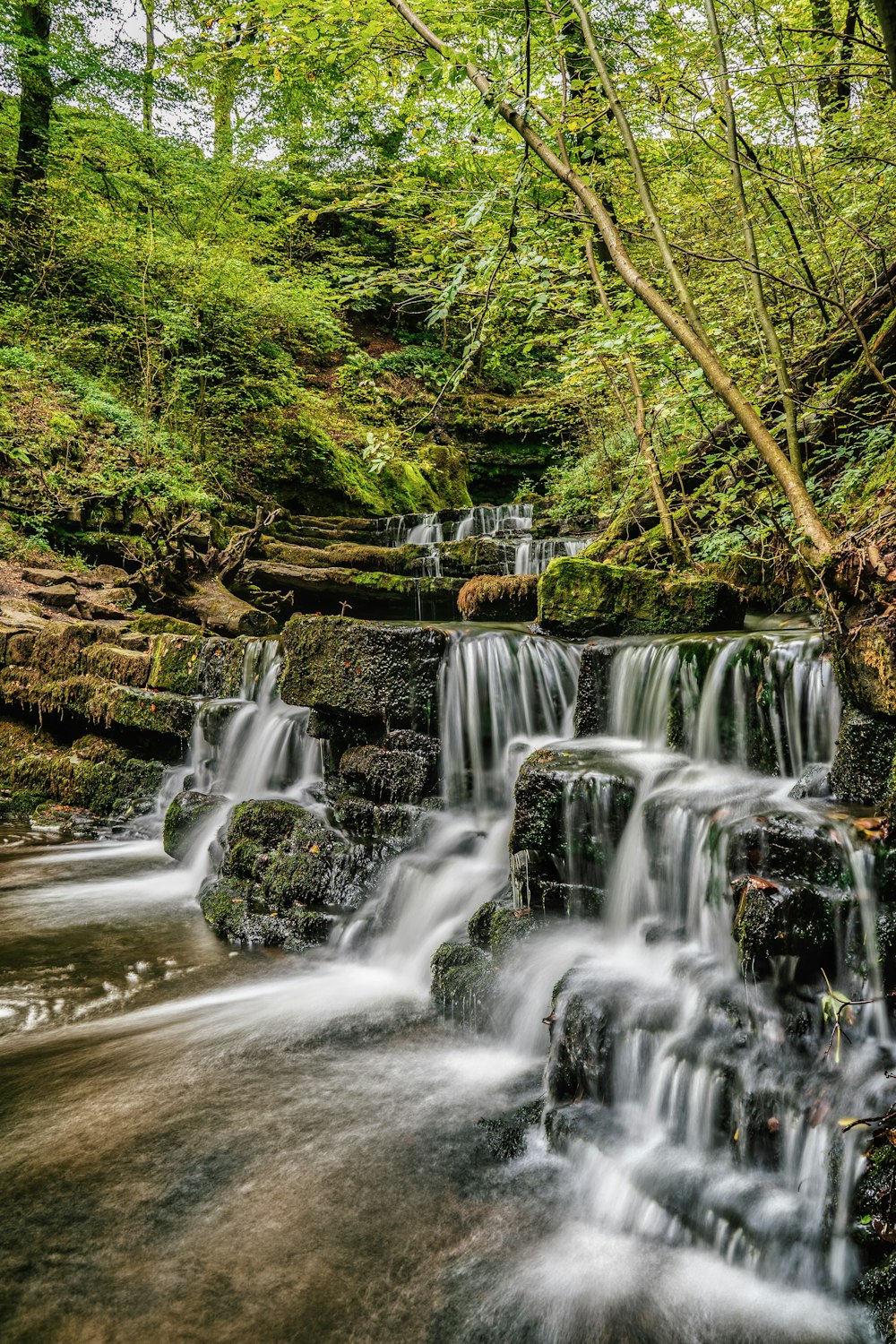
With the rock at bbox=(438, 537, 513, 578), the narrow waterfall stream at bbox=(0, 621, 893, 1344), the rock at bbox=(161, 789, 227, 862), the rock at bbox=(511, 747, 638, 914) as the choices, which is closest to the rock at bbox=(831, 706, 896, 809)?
the narrow waterfall stream at bbox=(0, 621, 893, 1344)

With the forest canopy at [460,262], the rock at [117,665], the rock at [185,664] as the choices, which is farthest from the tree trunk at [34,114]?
the rock at [185,664]

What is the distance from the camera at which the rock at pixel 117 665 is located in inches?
329

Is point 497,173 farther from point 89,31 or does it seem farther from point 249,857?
point 89,31

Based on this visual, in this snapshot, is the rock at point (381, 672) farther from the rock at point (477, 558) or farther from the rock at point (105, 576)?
the rock at point (105, 576)

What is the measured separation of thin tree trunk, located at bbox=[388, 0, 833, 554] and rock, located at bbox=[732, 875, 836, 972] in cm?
147

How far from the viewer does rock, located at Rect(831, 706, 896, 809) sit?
3.36 m

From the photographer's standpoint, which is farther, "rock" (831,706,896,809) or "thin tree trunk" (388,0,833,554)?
"rock" (831,706,896,809)

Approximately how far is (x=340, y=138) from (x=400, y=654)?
66.5ft

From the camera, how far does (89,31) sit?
13492mm

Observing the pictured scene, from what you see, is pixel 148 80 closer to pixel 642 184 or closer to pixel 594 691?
pixel 642 184

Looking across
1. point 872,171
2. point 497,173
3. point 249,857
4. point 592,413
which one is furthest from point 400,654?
point 592,413

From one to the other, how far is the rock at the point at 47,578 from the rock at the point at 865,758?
9892 mm

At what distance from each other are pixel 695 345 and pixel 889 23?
2412 millimetres

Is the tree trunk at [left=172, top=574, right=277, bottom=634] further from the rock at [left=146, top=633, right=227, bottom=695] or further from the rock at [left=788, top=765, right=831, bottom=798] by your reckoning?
the rock at [left=788, top=765, right=831, bottom=798]
